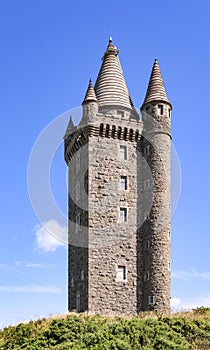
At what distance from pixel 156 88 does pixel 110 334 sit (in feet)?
67.3

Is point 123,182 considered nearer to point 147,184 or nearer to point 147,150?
point 147,184

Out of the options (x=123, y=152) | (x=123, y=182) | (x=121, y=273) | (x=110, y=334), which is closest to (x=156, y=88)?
(x=123, y=152)

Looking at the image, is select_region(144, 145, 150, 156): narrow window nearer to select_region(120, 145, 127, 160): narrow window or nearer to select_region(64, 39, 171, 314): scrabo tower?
select_region(64, 39, 171, 314): scrabo tower

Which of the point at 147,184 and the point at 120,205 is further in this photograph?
the point at 147,184

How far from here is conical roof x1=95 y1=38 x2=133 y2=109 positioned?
41344 mm

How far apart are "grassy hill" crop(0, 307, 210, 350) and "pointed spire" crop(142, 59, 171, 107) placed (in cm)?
1670

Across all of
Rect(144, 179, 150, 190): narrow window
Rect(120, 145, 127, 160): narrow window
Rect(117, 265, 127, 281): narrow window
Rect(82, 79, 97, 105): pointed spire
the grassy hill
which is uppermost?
Rect(82, 79, 97, 105): pointed spire

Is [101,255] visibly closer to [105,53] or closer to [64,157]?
[64,157]

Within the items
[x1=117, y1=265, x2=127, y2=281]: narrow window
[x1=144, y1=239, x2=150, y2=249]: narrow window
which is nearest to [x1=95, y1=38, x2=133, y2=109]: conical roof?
[x1=144, y1=239, x2=150, y2=249]: narrow window

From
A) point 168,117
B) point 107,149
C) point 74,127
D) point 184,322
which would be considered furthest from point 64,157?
point 184,322

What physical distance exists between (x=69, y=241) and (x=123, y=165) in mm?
7184

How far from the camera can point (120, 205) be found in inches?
1523

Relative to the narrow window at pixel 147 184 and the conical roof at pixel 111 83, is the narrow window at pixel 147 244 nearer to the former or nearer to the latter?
the narrow window at pixel 147 184

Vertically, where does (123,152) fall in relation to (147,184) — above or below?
above
